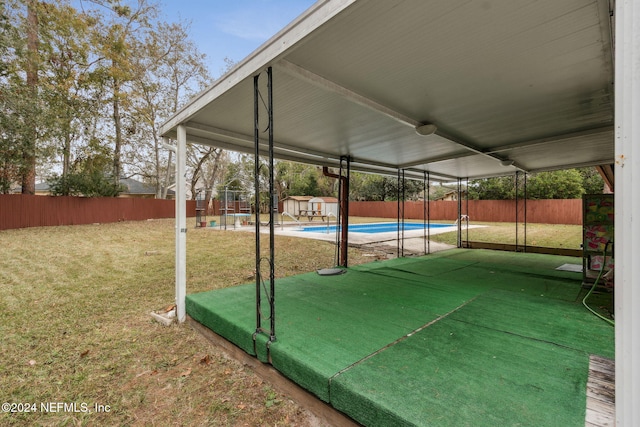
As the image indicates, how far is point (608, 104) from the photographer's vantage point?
3141 millimetres

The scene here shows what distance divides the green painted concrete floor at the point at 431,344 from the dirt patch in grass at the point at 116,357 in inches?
11.1

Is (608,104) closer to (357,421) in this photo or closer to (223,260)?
(357,421)

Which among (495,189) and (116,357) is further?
(495,189)

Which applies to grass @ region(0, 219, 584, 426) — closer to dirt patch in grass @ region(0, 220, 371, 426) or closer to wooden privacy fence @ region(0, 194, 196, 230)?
dirt patch in grass @ region(0, 220, 371, 426)

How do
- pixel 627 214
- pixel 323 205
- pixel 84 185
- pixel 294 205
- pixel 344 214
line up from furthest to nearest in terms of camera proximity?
1. pixel 294 205
2. pixel 323 205
3. pixel 84 185
4. pixel 344 214
5. pixel 627 214

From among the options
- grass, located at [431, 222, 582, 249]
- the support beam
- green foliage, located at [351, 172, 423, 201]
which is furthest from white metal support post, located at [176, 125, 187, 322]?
green foliage, located at [351, 172, 423, 201]

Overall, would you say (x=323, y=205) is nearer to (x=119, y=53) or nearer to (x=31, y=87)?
(x=119, y=53)

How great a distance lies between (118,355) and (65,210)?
45.3ft

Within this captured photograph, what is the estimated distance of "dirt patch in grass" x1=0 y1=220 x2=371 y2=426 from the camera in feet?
6.20

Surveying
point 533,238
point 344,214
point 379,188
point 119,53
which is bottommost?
point 533,238

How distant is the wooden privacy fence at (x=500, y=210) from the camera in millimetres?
15516

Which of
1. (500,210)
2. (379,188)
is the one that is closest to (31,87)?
(500,210)

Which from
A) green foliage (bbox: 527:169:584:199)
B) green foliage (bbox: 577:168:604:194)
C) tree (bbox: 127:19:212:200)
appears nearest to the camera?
tree (bbox: 127:19:212:200)

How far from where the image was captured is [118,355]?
2.61 metres
